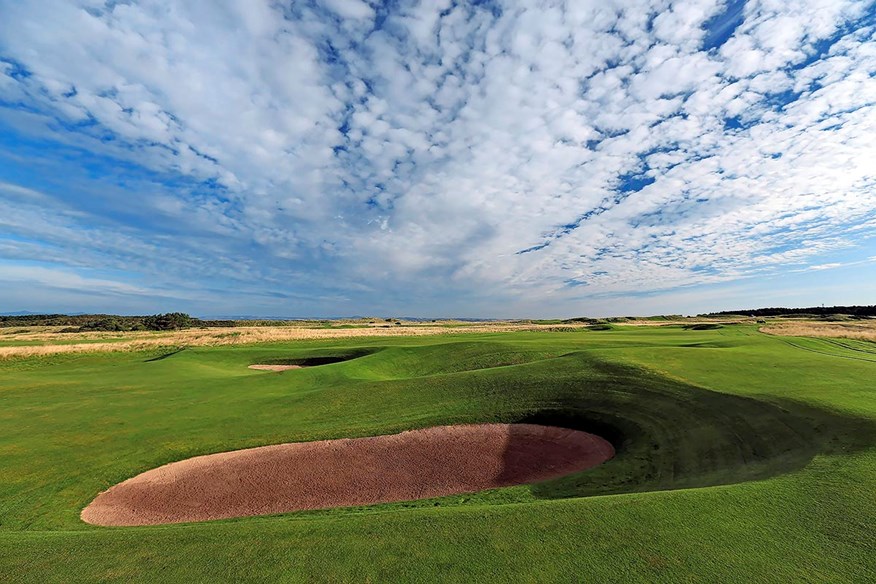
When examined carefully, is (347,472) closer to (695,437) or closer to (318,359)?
(695,437)

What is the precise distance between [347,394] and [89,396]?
47.8 feet

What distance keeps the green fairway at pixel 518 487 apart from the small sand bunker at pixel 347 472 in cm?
82

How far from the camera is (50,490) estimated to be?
1189 cm

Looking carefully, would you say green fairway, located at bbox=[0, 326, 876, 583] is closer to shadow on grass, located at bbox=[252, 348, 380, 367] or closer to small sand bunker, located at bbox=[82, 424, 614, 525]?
small sand bunker, located at bbox=[82, 424, 614, 525]

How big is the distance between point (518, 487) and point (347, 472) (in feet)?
19.8

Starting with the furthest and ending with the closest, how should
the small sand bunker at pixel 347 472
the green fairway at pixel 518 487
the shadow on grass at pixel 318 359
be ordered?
the shadow on grass at pixel 318 359 → the small sand bunker at pixel 347 472 → the green fairway at pixel 518 487

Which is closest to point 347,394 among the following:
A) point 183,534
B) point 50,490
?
point 50,490

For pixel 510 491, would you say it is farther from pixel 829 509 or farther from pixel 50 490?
pixel 50 490

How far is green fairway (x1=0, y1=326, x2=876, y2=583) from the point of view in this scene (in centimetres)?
592

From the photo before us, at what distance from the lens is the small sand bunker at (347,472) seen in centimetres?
1195

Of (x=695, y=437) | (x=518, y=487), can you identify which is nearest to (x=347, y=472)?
(x=518, y=487)

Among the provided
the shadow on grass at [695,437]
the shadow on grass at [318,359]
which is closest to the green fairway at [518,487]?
the shadow on grass at [695,437]

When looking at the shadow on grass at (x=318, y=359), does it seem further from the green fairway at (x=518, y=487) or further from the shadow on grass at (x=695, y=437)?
the shadow on grass at (x=695, y=437)

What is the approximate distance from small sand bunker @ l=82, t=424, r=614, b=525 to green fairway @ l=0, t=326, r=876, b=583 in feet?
2.68
